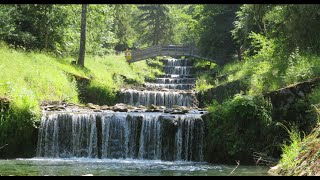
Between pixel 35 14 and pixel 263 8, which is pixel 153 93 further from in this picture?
pixel 263 8

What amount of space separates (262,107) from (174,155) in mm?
3325

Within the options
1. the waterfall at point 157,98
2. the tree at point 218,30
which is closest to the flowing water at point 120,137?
the waterfall at point 157,98

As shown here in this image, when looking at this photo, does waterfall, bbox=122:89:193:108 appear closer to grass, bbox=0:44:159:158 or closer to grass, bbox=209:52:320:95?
grass, bbox=0:44:159:158

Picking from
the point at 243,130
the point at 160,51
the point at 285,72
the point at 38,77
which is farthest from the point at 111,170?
the point at 160,51

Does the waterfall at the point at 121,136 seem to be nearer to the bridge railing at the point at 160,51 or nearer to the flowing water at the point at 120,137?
the flowing water at the point at 120,137

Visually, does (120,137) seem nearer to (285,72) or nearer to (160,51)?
(285,72)

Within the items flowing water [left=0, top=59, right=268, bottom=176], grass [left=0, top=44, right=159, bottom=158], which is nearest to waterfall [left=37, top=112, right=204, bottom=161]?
flowing water [left=0, top=59, right=268, bottom=176]

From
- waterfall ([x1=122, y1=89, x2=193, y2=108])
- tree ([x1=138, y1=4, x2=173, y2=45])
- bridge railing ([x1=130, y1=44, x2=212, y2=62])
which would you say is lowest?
waterfall ([x1=122, y1=89, x2=193, y2=108])

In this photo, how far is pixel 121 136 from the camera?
15047mm

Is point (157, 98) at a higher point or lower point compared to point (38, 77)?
lower

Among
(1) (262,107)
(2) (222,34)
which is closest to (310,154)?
(1) (262,107)

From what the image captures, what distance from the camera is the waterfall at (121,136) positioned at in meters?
14.6

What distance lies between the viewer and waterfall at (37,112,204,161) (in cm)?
1459

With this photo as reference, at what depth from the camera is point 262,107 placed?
13.2 metres
